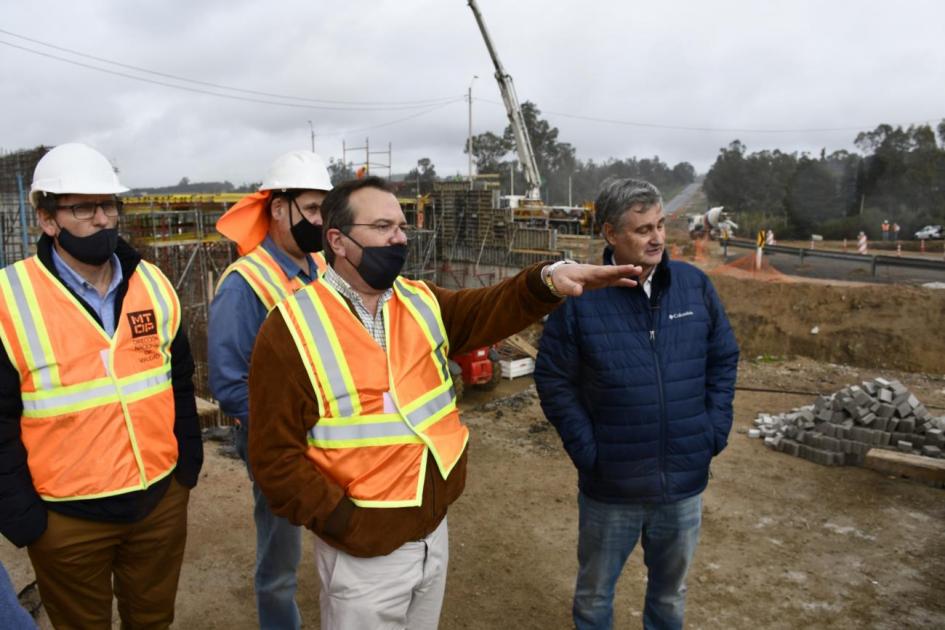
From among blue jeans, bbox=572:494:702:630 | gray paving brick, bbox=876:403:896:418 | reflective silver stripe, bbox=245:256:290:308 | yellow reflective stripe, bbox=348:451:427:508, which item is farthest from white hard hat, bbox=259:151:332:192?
gray paving brick, bbox=876:403:896:418

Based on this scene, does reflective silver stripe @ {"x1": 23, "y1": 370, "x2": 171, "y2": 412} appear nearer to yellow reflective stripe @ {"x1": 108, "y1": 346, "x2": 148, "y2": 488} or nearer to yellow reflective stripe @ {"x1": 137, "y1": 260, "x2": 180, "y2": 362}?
Answer: yellow reflective stripe @ {"x1": 108, "y1": 346, "x2": 148, "y2": 488}

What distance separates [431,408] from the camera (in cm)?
213

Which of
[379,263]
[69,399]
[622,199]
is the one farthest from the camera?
[622,199]

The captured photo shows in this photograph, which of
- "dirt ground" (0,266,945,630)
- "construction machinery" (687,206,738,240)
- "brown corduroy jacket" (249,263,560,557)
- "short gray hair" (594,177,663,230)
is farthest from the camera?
"construction machinery" (687,206,738,240)

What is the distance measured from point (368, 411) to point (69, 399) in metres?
1.13

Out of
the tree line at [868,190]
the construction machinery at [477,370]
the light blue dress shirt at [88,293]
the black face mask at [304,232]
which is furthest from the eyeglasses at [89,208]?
the tree line at [868,190]

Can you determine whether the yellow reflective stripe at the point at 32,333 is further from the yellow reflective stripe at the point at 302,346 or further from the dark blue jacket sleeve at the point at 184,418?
the yellow reflective stripe at the point at 302,346

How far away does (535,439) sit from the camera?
711 cm

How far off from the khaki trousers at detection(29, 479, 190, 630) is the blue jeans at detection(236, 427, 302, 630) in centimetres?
34

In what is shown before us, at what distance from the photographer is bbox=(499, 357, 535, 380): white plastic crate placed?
11375mm

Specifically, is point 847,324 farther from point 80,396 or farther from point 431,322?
point 80,396

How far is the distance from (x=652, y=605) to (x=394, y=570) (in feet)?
5.02

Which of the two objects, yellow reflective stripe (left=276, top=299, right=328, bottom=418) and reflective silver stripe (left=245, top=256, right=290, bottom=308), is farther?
reflective silver stripe (left=245, top=256, right=290, bottom=308)

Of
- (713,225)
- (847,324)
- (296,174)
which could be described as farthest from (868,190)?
(296,174)
